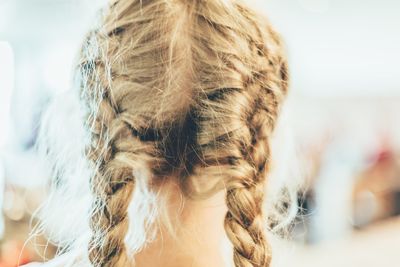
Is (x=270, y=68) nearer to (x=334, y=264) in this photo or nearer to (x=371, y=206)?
(x=334, y=264)

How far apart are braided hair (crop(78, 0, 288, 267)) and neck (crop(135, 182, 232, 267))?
19 mm

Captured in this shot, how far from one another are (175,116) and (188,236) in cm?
16

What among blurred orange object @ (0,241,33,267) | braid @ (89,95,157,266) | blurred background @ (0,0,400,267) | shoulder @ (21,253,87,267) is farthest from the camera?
blurred background @ (0,0,400,267)

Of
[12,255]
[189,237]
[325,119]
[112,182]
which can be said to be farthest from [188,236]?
[325,119]

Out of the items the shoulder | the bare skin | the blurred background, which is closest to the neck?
the bare skin

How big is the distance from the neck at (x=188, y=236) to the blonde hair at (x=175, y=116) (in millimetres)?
19

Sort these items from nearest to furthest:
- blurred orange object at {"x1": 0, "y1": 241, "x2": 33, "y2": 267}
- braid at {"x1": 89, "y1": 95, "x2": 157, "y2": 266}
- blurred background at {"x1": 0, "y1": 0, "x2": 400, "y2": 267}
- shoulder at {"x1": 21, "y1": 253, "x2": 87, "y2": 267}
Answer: braid at {"x1": 89, "y1": 95, "x2": 157, "y2": 266} → shoulder at {"x1": 21, "y1": 253, "x2": 87, "y2": 267} → blurred orange object at {"x1": 0, "y1": 241, "x2": 33, "y2": 267} → blurred background at {"x1": 0, "y1": 0, "x2": 400, "y2": 267}

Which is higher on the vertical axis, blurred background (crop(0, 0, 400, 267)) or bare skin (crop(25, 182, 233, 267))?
bare skin (crop(25, 182, 233, 267))

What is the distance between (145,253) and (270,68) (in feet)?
1.06

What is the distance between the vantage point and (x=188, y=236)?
698mm

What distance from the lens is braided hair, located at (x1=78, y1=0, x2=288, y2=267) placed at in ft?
2.18

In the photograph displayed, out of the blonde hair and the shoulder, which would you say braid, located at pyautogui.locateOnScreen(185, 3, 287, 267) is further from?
the shoulder

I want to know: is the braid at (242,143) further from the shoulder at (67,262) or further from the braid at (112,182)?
the shoulder at (67,262)

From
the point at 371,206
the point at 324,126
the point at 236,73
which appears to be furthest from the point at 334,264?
the point at 236,73
